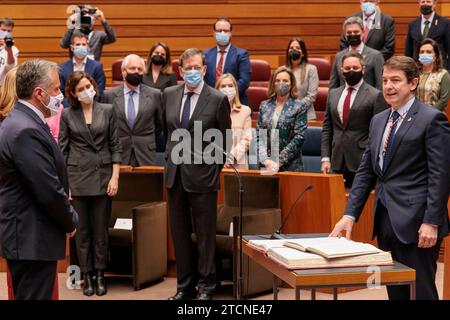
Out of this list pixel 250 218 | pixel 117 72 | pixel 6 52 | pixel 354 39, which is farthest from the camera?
pixel 117 72

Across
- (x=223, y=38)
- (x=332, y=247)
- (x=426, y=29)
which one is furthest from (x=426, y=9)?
(x=332, y=247)

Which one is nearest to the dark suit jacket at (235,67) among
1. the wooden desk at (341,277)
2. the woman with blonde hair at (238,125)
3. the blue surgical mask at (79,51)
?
the blue surgical mask at (79,51)

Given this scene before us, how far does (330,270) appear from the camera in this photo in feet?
8.15

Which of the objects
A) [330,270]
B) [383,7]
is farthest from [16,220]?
[383,7]

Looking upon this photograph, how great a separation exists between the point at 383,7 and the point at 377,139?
5978 mm

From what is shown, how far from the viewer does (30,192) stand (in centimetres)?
270

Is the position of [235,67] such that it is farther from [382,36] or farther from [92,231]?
[92,231]

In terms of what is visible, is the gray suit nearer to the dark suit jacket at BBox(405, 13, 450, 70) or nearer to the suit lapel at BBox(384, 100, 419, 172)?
the dark suit jacket at BBox(405, 13, 450, 70)

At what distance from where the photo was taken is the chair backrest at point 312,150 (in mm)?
5531

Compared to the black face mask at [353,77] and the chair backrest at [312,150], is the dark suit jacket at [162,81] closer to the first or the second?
the chair backrest at [312,150]

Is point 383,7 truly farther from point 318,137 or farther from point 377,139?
point 377,139

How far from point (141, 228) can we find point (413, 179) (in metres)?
2.23

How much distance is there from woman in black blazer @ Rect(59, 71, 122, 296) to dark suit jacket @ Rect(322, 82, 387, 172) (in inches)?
52.6

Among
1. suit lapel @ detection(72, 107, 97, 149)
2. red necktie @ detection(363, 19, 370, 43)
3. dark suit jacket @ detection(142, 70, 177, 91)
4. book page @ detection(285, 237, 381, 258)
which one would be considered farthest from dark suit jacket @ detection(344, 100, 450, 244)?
red necktie @ detection(363, 19, 370, 43)
